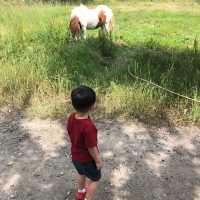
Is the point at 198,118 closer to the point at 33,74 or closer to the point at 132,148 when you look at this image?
the point at 132,148

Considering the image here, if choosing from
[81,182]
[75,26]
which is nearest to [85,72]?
[75,26]

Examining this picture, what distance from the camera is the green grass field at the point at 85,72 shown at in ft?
17.5

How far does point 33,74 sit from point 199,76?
214 cm

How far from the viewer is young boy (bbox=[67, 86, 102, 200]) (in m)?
3.22

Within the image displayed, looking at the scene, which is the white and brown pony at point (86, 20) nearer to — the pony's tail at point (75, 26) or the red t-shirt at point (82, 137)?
the pony's tail at point (75, 26)

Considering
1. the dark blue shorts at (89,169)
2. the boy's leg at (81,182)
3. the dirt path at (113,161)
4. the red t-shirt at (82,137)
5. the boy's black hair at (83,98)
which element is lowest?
the dirt path at (113,161)

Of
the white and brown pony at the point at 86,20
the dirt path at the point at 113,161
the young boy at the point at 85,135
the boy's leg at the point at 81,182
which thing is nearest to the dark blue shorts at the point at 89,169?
the young boy at the point at 85,135

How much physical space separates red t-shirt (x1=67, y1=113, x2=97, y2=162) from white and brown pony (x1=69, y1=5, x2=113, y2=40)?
4.89 metres

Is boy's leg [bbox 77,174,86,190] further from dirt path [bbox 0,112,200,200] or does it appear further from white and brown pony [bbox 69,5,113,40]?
white and brown pony [bbox 69,5,113,40]

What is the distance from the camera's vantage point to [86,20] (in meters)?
9.07

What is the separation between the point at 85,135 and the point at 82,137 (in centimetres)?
4

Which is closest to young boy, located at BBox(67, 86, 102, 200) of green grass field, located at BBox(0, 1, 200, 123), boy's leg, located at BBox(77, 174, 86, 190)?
boy's leg, located at BBox(77, 174, 86, 190)

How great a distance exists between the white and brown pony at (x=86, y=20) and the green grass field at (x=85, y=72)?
0.68 ft

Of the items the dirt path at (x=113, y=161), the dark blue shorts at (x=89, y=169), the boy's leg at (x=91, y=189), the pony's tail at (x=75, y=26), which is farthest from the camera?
the pony's tail at (x=75, y=26)
